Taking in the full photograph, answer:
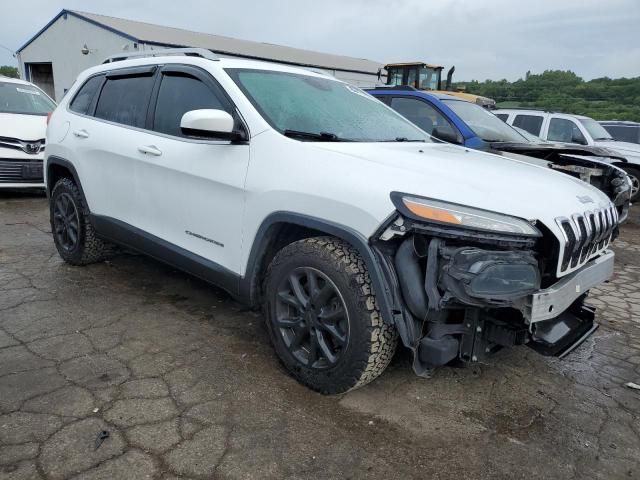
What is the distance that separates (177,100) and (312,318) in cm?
183

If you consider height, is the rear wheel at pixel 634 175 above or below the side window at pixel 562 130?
below

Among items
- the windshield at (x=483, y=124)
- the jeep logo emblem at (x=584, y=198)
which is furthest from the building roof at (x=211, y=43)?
the jeep logo emblem at (x=584, y=198)

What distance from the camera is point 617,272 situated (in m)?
5.62

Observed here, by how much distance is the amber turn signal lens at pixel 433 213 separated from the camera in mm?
2232

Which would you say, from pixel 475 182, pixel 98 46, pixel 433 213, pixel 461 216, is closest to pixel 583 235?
pixel 475 182

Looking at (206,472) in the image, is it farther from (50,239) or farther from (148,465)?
(50,239)

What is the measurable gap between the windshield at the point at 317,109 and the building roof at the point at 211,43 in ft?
56.6

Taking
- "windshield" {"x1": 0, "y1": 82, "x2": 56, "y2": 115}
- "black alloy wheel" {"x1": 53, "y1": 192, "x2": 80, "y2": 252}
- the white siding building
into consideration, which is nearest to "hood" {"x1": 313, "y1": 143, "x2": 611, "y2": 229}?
"black alloy wheel" {"x1": 53, "y1": 192, "x2": 80, "y2": 252}

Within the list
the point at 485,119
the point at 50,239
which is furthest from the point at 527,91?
the point at 50,239

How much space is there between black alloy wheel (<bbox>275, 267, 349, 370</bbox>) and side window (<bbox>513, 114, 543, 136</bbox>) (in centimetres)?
909

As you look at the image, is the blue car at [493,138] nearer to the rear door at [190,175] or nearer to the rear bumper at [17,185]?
the rear door at [190,175]

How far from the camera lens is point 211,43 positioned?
23406mm

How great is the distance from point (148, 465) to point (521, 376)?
214 centimetres

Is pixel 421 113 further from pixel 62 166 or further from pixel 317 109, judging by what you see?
pixel 62 166
